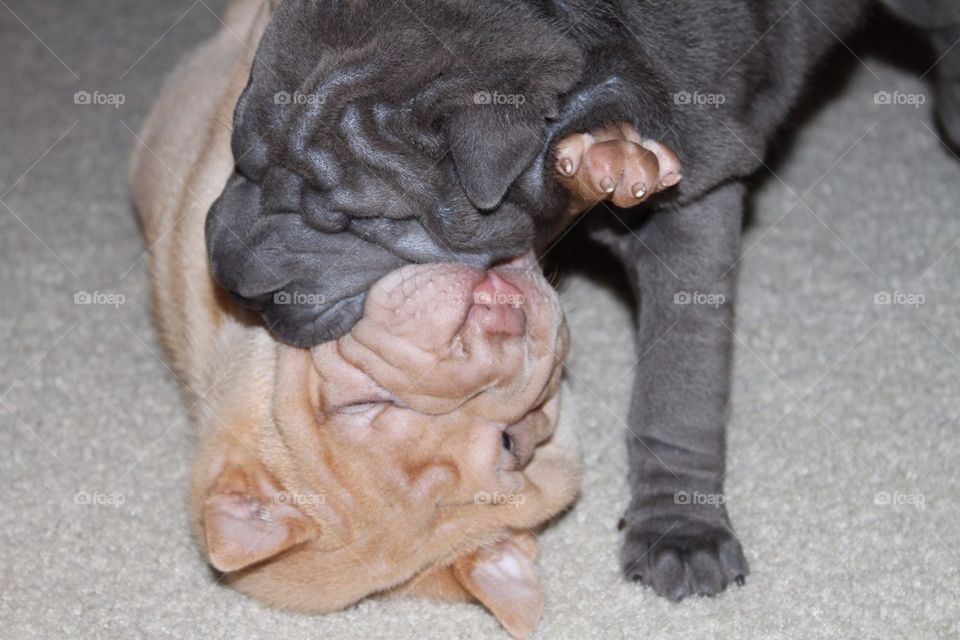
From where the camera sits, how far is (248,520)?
7.09ft

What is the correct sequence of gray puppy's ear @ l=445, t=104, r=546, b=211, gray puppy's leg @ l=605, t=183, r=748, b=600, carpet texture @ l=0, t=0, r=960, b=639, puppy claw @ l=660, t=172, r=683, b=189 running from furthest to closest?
1. gray puppy's leg @ l=605, t=183, r=748, b=600
2. carpet texture @ l=0, t=0, r=960, b=639
3. puppy claw @ l=660, t=172, r=683, b=189
4. gray puppy's ear @ l=445, t=104, r=546, b=211

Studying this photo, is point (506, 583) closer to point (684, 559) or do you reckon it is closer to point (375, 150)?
point (684, 559)

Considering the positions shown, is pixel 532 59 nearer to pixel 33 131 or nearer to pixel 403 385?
pixel 403 385

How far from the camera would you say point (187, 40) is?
3.67 metres

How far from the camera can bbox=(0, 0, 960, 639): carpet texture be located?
2.30 meters

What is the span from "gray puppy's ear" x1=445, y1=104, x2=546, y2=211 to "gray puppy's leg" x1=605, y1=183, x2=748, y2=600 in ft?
1.73

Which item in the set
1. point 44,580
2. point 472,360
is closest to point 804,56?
point 472,360

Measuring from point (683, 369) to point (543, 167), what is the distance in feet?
1.76

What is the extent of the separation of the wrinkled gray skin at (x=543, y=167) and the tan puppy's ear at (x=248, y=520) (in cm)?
24

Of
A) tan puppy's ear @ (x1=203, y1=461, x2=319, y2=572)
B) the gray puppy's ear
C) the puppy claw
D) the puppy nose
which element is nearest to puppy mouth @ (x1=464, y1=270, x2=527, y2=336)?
the puppy nose

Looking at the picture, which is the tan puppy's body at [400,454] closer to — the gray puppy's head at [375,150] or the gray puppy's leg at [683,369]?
the gray puppy's head at [375,150]

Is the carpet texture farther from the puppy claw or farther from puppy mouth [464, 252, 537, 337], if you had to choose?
the puppy claw

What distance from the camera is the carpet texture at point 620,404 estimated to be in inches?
90.7

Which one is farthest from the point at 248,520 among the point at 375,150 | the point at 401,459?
the point at 375,150
